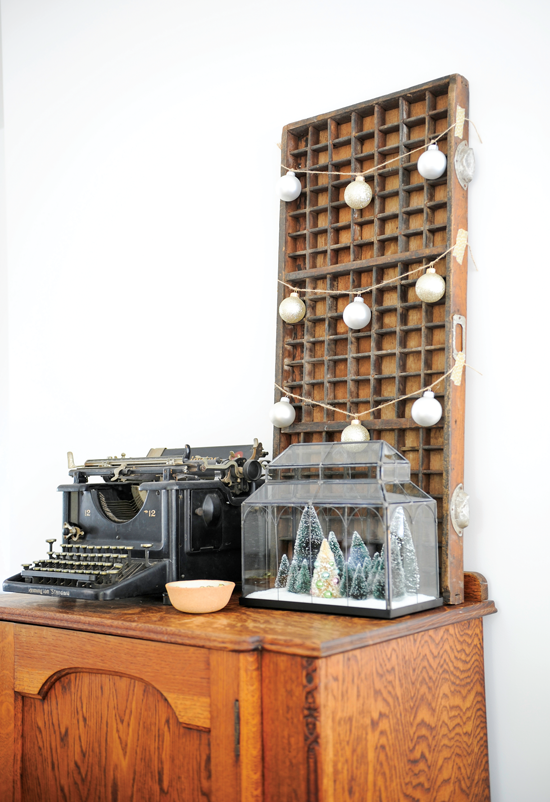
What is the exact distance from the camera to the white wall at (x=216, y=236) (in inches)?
84.8

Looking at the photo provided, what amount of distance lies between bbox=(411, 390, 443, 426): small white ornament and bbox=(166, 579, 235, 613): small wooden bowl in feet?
2.28

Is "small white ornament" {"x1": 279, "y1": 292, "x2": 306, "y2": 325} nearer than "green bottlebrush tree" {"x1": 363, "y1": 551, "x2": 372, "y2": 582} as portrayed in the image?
No

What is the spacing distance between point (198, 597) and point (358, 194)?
Result: 1287 mm

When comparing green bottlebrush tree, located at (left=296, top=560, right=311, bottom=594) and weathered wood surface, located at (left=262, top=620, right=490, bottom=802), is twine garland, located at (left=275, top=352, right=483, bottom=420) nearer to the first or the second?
green bottlebrush tree, located at (left=296, top=560, right=311, bottom=594)

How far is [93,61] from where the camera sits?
11.2 feet

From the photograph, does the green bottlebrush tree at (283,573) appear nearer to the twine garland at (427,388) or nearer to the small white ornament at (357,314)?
the twine garland at (427,388)

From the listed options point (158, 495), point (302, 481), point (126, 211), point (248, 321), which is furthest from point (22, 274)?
point (302, 481)

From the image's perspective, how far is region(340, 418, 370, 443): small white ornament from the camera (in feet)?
7.29

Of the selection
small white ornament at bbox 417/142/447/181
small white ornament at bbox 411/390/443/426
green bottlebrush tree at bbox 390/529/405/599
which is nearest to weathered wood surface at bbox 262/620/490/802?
green bottlebrush tree at bbox 390/529/405/599

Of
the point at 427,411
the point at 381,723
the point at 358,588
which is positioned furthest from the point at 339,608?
the point at 427,411

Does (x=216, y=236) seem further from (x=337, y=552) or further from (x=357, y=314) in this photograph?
(x=337, y=552)

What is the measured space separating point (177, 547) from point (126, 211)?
1709 millimetres

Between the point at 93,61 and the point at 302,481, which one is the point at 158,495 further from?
the point at 93,61

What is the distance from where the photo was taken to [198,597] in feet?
6.23
